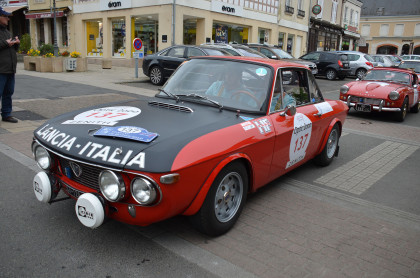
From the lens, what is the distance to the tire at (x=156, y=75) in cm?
1396

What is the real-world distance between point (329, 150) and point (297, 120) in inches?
64.9

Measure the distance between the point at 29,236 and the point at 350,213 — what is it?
3.25 m

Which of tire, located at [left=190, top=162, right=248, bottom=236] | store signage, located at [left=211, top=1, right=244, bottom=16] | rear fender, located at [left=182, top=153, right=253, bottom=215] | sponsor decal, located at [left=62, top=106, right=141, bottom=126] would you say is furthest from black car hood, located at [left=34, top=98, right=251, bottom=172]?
store signage, located at [left=211, top=1, right=244, bottom=16]

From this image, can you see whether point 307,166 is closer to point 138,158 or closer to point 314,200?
point 314,200

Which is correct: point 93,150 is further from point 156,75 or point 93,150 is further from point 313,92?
point 156,75

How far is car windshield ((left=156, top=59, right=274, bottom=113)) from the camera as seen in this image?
391 cm

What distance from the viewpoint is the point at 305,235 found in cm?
347

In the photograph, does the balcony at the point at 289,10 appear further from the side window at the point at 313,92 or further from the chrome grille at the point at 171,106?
the chrome grille at the point at 171,106

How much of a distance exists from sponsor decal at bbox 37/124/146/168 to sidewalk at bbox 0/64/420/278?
0.92 meters

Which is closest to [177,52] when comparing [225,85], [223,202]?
[225,85]

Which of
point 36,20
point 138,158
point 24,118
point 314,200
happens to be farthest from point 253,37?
point 138,158

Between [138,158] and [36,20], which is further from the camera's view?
[36,20]

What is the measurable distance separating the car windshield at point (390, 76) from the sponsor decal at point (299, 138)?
7.55 metres

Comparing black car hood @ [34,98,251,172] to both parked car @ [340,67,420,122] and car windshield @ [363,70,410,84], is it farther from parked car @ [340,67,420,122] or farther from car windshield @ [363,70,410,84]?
car windshield @ [363,70,410,84]
